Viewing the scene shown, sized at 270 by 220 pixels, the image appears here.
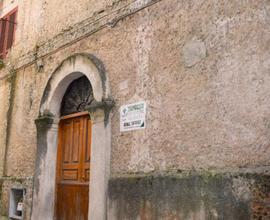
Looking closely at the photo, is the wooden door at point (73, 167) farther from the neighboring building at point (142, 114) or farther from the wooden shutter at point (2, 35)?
the wooden shutter at point (2, 35)

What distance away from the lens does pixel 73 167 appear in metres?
5.90

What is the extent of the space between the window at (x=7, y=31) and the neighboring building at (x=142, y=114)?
0.98 meters

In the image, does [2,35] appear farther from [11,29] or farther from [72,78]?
[72,78]

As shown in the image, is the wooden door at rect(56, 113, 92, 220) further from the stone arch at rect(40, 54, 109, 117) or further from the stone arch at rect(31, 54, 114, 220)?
the stone arch at rect(40, 54, 109, 117)

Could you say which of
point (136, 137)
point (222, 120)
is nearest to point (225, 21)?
point (222, 120)

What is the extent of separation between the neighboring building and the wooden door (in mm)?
18

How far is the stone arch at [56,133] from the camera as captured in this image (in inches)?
193

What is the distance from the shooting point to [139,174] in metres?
4.44

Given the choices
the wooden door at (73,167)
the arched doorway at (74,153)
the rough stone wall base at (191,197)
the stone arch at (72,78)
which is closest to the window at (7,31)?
the stone arch at (72,78)

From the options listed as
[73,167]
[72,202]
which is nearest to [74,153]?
[73,167]

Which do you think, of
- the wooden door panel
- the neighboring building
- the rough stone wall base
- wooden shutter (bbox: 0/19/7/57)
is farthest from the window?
the rough stone wall base

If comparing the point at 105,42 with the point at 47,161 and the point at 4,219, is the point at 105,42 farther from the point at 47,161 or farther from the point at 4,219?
the point at 4,219

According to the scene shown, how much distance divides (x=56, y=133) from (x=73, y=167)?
790 mm

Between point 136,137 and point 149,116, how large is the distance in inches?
13.3
